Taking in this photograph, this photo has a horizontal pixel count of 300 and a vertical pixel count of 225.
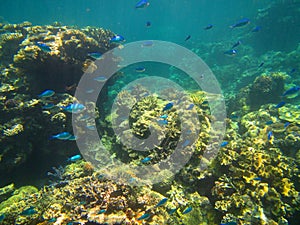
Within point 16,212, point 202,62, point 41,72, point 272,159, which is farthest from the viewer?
point 202,62

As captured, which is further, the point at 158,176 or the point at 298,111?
the point at 298,111

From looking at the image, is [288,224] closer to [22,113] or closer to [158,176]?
[158,176]

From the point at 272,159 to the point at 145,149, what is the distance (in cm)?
363

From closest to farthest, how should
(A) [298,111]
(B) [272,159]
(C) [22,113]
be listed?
(B) [272,159] < (C) [22,113] < (A) [298,111]

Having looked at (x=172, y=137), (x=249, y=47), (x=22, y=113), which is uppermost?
(x=249, y=47)

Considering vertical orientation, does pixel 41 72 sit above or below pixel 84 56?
below

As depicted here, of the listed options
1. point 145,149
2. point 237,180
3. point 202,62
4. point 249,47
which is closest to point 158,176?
point 145,149

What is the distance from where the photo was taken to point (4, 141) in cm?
589

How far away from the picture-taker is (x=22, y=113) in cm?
639

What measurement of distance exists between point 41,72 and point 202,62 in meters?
16.1

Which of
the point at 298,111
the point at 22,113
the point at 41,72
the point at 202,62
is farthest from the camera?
the point at 202,62

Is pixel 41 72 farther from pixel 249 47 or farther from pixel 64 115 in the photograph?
pixel 249 47

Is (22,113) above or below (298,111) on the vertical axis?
below

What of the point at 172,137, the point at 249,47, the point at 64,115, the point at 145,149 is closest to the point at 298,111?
the point at 172,137
